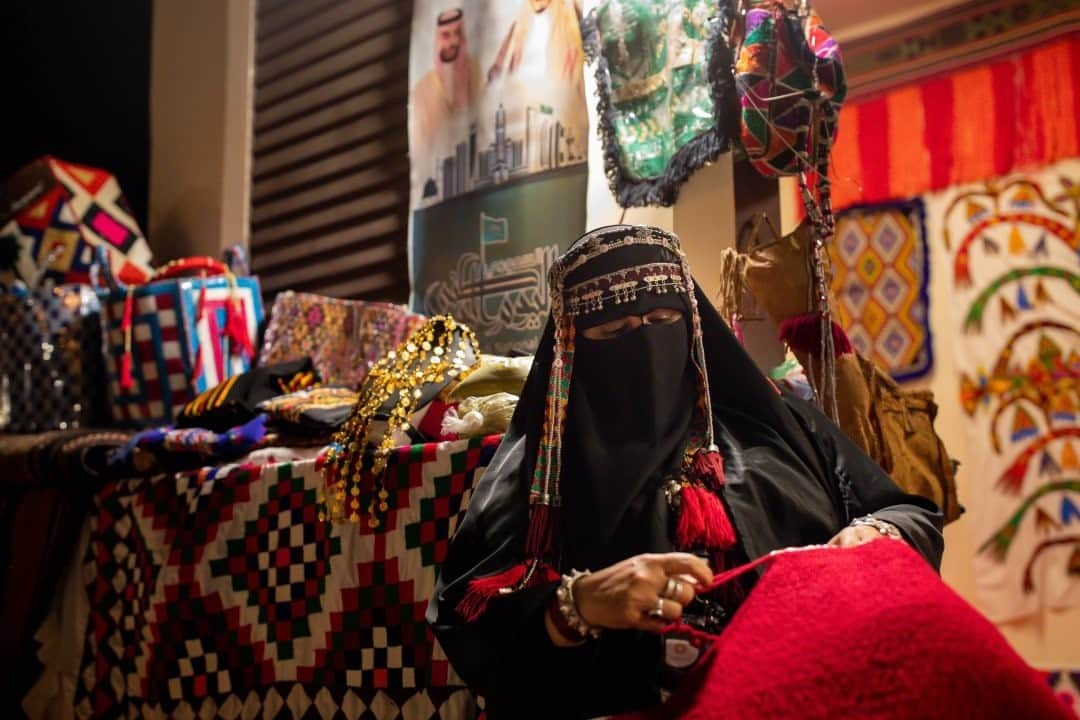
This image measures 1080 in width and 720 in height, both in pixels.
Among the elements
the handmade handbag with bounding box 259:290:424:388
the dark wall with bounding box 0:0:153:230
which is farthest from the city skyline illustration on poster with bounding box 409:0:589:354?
the dark wall with bounding box 0:0:153:230

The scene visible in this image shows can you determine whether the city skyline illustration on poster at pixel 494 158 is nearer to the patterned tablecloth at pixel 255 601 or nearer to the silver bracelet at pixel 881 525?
the patterned tablecloth at pixel 255 601

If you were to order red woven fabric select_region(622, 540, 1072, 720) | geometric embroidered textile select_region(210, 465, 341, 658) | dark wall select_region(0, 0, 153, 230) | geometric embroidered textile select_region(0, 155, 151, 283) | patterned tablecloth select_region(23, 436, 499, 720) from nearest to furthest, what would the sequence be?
red woven fabric select_region(622, 540, 1072, 720) < patterned tablecloth select_region(23, 436, 499, 720) < geometric embroidered textile select_region(210, 465, 341, 658) < geometric embroidered textile select_region(0, 155, 151, 283) < dark wall select_region(0, 0, 153, 230)

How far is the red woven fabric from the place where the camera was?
3.57 feet

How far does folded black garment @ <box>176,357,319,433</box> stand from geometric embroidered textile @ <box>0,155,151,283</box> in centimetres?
117

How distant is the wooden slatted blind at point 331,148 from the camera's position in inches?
131

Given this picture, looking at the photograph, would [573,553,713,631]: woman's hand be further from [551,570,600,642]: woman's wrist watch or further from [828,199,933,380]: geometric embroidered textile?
[828,199,933,380]: geometric embroidered textile

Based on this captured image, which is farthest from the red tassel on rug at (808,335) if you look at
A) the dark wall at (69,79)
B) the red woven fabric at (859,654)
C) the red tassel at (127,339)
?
the dark wall at (69,79)

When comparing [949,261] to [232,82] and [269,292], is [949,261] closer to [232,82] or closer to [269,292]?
[269,292]

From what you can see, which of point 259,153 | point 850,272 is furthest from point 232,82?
point 850,272

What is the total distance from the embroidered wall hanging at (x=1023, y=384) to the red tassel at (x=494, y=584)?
2305mm

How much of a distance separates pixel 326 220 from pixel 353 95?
18.5 inches

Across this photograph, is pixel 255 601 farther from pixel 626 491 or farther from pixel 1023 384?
pixel 1023 384

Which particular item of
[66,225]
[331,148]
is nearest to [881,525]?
[331,148]

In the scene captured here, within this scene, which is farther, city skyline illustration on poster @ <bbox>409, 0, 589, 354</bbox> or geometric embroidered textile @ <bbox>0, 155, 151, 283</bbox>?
geometric embroidered textile @ <bbox>0, 155, 151, 283</bbox>
